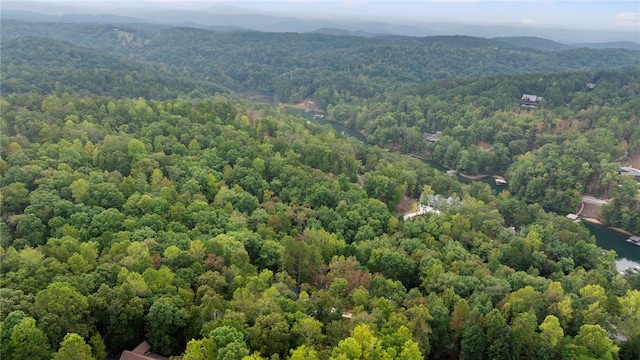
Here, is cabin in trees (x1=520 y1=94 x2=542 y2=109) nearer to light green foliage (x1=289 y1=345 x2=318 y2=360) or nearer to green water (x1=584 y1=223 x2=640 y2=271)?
green water (x1=584 y1=223 x2=640 y2=271)

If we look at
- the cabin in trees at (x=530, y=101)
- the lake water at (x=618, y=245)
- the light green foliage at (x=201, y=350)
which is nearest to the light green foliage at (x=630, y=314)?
the lake water at (x=618, y=245)

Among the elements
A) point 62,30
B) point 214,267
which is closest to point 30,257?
point 214,267

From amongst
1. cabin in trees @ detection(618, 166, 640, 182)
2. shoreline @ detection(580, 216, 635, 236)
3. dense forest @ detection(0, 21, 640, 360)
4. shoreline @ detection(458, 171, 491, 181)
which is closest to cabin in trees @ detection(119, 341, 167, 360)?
dense forest @ detection(0, 21, 640, 360)

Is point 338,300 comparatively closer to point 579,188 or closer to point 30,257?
point 30,257

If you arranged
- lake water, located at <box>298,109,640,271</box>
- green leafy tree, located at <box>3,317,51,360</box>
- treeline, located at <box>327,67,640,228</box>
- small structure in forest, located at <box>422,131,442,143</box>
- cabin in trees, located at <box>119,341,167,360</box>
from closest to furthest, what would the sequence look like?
green leafy tree, located at <box>3,317,51,360</box>, cabin in trees, located at <box>119,341,167,360</box>, lake water, located at <box>298,109,640,271</box>, treeline, located at <box>327,67,640,228</box>, small structure in forest, located at <box>422,131,442,143</box>

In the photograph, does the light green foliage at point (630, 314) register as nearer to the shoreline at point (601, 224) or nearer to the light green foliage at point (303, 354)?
the light green foliage at point (303, 354)

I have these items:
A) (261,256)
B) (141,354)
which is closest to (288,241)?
(261,256)

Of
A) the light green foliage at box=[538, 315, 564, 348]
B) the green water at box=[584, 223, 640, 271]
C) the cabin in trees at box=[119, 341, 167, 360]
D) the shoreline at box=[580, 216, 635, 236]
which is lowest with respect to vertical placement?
the green water at box=[584, 223, 640, 271]

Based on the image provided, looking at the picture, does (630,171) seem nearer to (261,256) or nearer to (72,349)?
(261,256)
